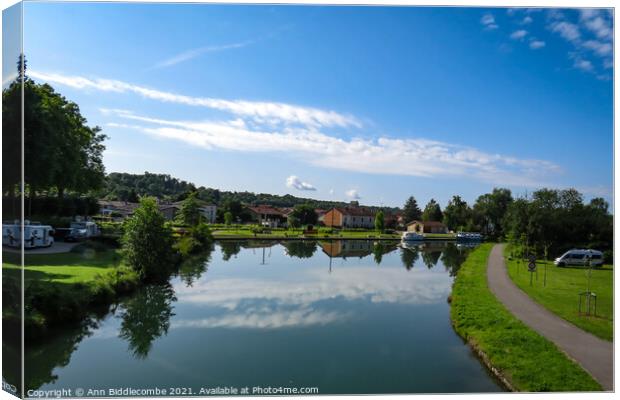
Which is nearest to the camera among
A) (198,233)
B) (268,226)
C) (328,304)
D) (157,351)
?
(157,351)

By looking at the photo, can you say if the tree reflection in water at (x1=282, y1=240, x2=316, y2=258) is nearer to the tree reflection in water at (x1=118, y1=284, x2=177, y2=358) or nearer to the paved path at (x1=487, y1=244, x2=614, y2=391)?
the tree reflection in water at (x1=118, y1=284, x2=177, y2=358)

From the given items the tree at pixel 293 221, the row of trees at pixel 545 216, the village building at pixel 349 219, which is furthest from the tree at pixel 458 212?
the tree at pixel 293 221

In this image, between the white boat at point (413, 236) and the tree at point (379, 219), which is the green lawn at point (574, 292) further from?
the white boat at point (413, 236)

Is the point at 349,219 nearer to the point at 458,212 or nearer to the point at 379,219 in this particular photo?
the point at 379,219

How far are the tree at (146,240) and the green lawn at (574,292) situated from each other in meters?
11.9

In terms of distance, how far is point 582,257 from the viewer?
907 centimetres

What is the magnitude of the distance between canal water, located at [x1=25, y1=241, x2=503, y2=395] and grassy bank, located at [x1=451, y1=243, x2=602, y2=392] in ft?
1.04

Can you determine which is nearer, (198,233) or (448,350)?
(448,350)

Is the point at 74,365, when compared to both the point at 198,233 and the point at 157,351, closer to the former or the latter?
the point at 157,351

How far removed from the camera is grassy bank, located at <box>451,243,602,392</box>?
694 cm

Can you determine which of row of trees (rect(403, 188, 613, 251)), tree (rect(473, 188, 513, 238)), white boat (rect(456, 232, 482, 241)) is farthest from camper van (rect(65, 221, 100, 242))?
white boat (rect(456, 232, 482, 241))

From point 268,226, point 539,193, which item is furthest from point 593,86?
point 268,226

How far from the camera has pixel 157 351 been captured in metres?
9.45

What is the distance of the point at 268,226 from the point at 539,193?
91.9ft
